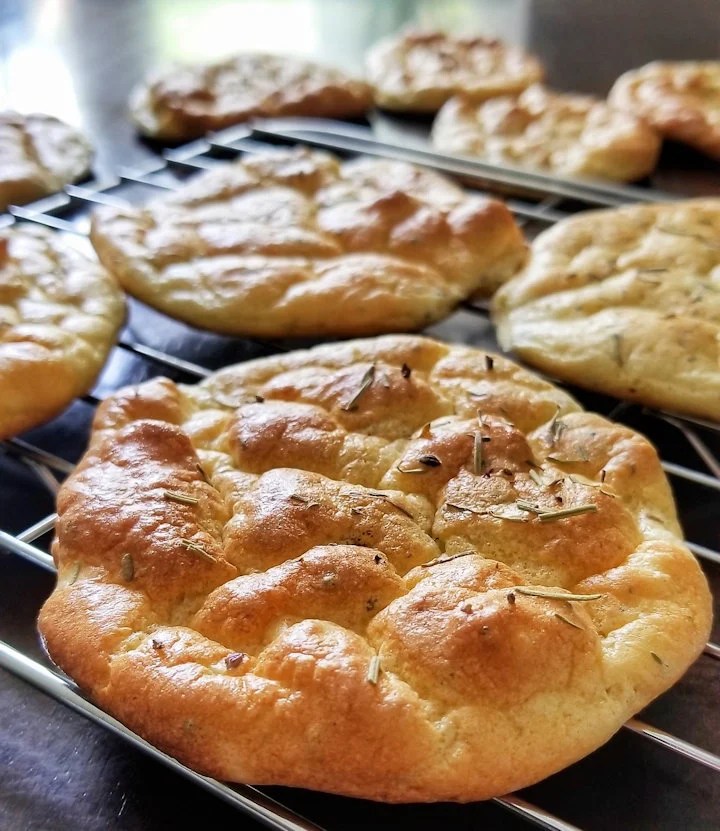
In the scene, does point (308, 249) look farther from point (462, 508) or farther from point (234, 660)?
point (234, 660)

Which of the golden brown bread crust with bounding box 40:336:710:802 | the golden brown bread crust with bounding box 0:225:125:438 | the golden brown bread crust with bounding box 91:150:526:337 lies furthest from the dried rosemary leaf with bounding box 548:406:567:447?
the golden brown bread crust with bounding box 0:225:125:438

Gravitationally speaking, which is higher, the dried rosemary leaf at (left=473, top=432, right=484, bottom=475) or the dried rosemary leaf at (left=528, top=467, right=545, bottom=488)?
the dried rosemary leaf at (left=473, top=432, right=484, bottom=475)

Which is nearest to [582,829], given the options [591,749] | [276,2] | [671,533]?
[591,749]

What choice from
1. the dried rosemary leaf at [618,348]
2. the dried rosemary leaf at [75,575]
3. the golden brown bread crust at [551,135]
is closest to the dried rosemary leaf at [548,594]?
the dried rosemary leaf at [75,575]

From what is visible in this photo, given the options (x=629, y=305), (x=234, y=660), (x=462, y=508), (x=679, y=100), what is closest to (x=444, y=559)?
(x=462, y=508)

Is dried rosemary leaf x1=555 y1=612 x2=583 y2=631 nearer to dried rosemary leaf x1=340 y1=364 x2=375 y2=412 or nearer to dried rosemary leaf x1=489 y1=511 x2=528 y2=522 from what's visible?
dried rosemary leaf x1=489 y1=511 x2=528 y2=522

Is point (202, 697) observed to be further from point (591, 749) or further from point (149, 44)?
point (149, 44)

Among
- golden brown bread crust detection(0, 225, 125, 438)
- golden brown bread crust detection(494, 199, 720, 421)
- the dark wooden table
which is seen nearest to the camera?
the dark wooden table
